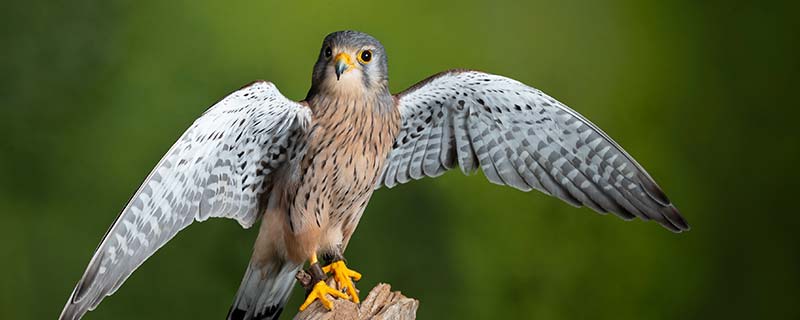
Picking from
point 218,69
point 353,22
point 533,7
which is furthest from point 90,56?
point 533,7

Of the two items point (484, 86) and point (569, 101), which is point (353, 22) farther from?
point (484, 86)

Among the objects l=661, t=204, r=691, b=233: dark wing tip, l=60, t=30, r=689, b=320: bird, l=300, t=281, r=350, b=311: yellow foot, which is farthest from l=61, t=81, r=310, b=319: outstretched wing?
l=661, t=204, r=691, b=233: dark wing tip

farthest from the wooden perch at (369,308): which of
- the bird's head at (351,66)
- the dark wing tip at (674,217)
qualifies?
the dark wing tip at (674,217)

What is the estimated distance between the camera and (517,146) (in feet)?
8.74

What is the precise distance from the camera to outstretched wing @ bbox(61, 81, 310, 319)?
2172 mm

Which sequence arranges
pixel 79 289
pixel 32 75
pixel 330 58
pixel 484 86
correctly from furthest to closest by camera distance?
pixel 32 75
pixel 484 86
pixel 330 58
pixel 79 289

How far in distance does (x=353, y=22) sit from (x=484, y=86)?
1.04 m

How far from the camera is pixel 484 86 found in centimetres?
253

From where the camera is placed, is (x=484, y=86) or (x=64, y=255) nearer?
(x=484, y=86)

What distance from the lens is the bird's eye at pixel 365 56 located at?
230cm

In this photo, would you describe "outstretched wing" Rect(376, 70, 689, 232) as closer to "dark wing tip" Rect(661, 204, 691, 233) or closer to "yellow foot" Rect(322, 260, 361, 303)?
"dark wing tip" Rect(661, 204, 691, 233)

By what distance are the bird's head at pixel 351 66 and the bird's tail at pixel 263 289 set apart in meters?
0.49

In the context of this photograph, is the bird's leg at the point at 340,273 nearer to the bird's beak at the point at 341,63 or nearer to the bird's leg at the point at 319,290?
the bird's leg at the point at 319,290

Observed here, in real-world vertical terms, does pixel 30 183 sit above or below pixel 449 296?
above
